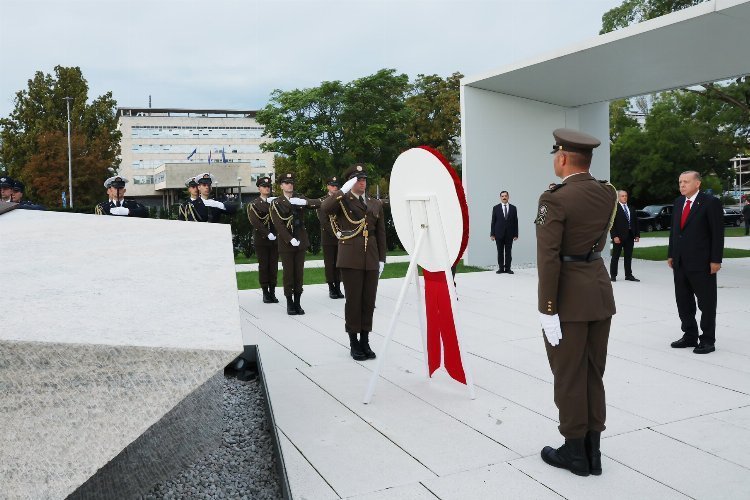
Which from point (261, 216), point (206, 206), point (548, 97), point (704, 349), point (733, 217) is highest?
point (548, 97)

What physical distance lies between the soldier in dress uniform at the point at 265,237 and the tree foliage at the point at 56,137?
32727 millimetres

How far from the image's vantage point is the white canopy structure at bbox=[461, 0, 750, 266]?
11555mm

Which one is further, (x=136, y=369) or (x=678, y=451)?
(x=678, y=451)

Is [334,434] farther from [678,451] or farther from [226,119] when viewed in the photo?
[226,119]

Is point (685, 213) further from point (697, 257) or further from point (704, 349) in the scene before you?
point (704, 349)

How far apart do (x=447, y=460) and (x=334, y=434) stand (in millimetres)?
840

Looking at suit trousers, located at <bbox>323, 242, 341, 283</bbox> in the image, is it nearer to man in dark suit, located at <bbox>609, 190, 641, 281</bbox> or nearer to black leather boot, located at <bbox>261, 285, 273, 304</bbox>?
black leather boot, located at <bbox>261, 285, 273, 304</bbox>

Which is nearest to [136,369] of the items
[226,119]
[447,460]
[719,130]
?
[447,460]

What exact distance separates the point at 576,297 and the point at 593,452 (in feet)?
2.82

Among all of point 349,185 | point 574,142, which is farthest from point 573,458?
point 349,185

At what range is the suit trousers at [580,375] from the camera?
3.39 m

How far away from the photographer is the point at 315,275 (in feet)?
45.0

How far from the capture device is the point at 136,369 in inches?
67.6

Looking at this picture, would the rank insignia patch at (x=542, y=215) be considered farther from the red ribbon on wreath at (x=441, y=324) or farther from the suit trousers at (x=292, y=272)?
the suit trousers at (x=292, y=272)
